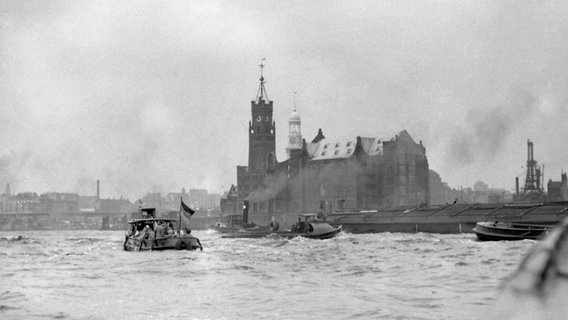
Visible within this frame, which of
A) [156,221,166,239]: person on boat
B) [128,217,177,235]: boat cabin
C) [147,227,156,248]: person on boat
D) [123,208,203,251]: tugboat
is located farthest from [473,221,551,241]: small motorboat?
[147,227,156,248]: person on boat

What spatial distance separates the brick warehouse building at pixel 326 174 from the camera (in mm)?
145000

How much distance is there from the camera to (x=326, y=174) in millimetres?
160250

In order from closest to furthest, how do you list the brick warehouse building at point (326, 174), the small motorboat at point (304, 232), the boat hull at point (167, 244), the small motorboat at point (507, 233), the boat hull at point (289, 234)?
the boat hull at point (167, 244) → the small motorboat at point (507, 233) → the boat hull at point (289, 234) → the small motorboat at point (304, 232) → the brick warehouse building at point (326, 174)

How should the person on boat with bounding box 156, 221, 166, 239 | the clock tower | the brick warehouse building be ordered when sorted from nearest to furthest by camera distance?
the person on boat with bounding box 156, 221, 166, 239
the brick warehouse building
the clock tower

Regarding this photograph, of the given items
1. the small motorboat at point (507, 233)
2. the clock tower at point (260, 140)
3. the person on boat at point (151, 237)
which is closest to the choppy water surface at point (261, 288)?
the person on boat at point (151, 237)

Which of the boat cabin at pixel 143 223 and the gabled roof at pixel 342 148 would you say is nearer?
the boat cabin at pixel 143 223

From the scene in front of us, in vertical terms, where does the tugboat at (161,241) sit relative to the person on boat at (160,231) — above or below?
below

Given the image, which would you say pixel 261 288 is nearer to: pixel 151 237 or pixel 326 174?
pixel 151 237

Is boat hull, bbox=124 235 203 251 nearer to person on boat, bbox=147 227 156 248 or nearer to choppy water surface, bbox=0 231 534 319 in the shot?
person on boat, bbox=147 227 156 248

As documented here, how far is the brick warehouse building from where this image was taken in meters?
145

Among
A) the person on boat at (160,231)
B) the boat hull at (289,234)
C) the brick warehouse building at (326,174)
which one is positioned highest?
the brick warehouse building at (326,174)

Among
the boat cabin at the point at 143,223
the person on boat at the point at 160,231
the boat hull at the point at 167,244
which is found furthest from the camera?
the boat cabin at the point at 143,223

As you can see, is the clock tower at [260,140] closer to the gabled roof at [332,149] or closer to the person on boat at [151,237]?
the gabled roof at [332,149]

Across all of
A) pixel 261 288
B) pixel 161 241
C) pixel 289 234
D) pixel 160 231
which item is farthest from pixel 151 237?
pixel 289 234
